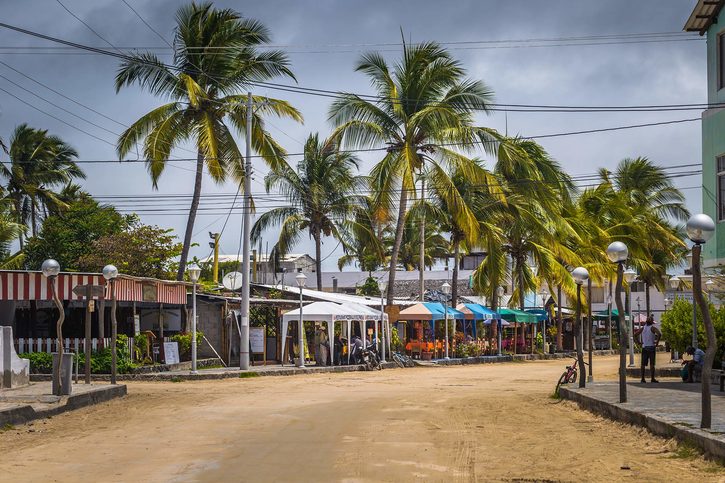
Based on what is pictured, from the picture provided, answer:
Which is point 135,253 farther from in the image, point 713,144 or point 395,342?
point 713,144

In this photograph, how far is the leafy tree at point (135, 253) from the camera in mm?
44125

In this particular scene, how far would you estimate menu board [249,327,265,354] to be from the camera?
3569 cm

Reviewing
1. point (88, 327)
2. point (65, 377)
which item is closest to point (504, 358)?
point (88, 327)

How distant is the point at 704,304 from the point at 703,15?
1301cm

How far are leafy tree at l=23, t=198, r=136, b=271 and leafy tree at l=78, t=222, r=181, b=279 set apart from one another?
1971 millimetres

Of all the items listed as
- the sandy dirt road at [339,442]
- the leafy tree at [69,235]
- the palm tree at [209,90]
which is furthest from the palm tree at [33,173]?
the sandy dirt road at [339,442]

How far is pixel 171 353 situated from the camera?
31.2 meters

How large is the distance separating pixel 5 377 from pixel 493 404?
10.7m

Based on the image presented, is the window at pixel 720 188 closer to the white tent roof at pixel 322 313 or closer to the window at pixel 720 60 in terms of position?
the window at pixel 720 60

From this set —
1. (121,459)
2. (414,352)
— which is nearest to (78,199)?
(414,352)

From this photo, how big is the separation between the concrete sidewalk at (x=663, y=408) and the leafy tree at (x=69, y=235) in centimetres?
3262

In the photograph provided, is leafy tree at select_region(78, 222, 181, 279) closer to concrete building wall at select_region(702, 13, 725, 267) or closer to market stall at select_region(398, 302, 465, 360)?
market stall at select_region(398, 302, 465, 360)

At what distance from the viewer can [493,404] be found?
19234mm

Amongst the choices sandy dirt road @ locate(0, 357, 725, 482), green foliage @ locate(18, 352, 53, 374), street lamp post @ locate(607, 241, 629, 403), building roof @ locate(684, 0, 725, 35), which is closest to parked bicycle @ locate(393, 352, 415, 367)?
green foliage @ locate(18, 352, 53, 374)
